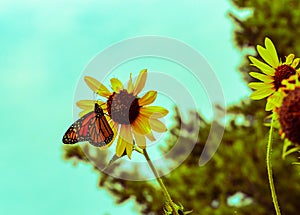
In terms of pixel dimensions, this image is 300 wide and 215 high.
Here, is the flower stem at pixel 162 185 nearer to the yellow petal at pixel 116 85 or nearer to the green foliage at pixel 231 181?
the yellow petal at pixel 116 85

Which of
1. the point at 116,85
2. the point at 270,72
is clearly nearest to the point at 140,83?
the point at 116,85

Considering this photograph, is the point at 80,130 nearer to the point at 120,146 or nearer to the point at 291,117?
the point at 120,146

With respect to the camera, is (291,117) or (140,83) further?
(140,83)

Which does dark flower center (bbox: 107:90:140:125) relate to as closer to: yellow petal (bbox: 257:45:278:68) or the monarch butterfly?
the monarch butterfly

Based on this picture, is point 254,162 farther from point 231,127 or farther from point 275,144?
point 231,127

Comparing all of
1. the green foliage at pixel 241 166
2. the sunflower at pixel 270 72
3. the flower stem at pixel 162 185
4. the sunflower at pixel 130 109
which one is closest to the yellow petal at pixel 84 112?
the sunflower at pixel 130 109
